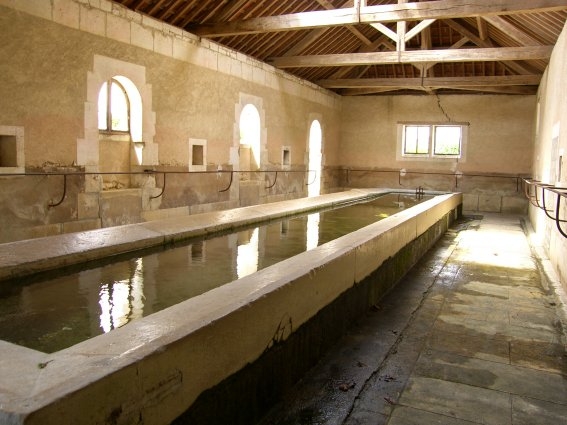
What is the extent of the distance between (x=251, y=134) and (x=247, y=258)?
6645 millimetres

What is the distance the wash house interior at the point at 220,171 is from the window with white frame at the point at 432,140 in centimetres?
6

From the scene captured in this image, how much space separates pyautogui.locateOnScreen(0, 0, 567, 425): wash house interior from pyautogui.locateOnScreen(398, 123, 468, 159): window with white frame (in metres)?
0.06

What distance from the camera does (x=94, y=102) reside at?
6.32 metres

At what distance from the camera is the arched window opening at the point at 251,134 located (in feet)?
34.1

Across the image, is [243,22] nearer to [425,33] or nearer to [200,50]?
[200,50]

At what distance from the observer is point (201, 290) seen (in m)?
3.31

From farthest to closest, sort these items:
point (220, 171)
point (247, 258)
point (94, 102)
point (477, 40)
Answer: point (477, 40) → point (220, 171) → point (94, 102) → point (247, 258)

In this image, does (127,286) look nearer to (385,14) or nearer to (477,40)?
(385,14)

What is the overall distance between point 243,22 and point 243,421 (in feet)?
22.4

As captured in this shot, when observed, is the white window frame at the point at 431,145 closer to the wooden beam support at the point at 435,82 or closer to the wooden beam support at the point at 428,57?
the wooden beam support at the point at 435,82

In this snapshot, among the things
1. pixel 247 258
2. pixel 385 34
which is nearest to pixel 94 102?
pixel 247 258

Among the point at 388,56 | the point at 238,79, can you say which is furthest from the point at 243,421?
the point at 388,56

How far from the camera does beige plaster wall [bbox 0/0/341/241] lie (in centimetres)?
546

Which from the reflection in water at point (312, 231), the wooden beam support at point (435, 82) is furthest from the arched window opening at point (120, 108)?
the wooden beam support at point (435, 82)
